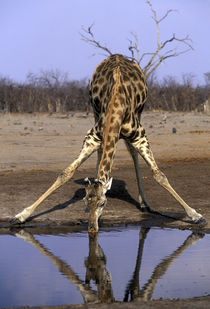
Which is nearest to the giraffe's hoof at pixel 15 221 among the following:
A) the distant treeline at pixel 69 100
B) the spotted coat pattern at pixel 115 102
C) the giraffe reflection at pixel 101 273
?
the giraffe reflection at pixel 101 273

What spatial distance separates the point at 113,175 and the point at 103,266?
5.62m

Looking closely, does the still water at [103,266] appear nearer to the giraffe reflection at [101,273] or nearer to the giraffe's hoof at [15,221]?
the giraffe reflection at [101,273]

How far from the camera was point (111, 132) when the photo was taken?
7820mm

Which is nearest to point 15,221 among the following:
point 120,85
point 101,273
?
point 120,85

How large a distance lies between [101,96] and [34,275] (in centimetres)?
384

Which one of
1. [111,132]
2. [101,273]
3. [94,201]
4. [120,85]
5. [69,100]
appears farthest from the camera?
[69,100]

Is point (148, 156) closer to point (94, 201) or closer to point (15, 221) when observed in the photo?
point (94, 201)

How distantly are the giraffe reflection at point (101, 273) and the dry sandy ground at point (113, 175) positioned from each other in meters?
0.34

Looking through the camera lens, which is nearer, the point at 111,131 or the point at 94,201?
the point at 94,201

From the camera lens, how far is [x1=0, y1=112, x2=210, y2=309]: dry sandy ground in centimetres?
857

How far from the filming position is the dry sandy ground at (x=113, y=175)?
8.57 metres

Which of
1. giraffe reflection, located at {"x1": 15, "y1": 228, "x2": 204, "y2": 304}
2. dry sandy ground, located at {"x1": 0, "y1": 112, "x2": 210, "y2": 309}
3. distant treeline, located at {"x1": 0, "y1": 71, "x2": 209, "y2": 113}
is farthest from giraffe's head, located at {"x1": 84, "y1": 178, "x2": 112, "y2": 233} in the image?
distant treeline, located at {"x1": 0, "y1": 71, "x2": 209, "y2": 113}

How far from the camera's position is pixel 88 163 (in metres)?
13.9

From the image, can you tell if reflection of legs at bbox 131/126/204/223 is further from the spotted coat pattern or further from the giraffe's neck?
the giraffe's neck
